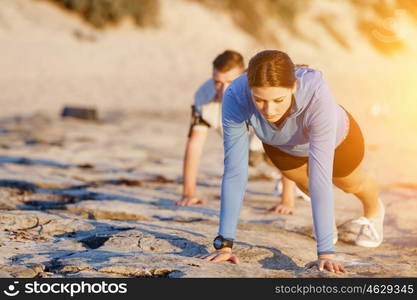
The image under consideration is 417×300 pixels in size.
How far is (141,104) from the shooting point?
14.3 meters

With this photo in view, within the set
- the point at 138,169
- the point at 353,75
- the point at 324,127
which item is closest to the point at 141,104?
the point at 138,169

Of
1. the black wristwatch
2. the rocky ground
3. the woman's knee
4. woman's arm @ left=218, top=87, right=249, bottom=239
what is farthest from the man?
the black wristwatch

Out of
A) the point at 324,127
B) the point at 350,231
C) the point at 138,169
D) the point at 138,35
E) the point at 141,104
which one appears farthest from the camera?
the point at 138,35

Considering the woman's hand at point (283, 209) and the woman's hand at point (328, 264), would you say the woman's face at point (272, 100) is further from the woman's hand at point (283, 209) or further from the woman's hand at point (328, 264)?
the woman's hand at point (283, 209)

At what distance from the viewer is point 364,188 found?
4.11 meters

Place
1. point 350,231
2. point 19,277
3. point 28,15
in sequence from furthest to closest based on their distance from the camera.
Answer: point 28,15 → point 350,231 → point 19,277

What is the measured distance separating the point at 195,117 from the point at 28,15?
1607 centimetres

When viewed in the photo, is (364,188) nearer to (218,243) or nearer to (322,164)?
(322,164)

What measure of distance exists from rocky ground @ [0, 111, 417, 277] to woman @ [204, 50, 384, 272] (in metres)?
0.21

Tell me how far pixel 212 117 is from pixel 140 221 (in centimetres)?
118

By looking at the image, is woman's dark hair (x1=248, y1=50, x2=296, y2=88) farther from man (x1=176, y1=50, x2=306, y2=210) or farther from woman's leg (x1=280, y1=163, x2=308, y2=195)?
man (x1=176, y1=50, x2=306, y2=210)

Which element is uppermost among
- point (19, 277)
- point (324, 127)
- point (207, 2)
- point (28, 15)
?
point (207, 2)

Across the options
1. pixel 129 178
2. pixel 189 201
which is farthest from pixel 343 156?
pixel 129 178

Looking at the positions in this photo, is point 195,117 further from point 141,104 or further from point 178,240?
point 141,104
